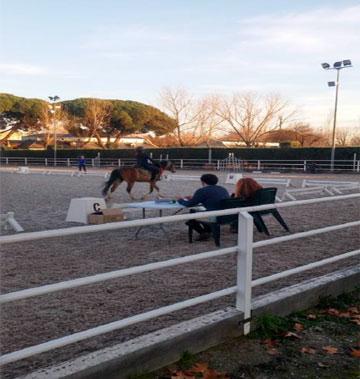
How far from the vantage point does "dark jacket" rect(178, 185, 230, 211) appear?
776 cm

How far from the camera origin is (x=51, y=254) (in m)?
7.18

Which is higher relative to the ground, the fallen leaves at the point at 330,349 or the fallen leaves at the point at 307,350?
the fallen leaves at the point at 307,350

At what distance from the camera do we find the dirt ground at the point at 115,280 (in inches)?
159

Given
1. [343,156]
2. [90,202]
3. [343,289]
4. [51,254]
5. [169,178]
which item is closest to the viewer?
[343,289]

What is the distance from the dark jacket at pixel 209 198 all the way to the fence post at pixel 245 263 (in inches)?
146

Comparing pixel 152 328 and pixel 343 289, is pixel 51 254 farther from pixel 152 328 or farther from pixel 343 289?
pixel 343 289

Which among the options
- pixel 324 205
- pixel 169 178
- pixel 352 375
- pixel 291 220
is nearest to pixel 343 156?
pixel 169 178

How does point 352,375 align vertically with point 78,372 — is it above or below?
below

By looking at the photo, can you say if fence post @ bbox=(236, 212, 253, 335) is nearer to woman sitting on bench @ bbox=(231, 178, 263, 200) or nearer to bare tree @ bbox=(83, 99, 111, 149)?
woman sitting on bench @ bbox=(231, 178, 263, 200)

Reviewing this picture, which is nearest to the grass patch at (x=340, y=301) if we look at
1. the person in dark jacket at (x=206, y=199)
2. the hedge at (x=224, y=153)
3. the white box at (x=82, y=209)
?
the person in dark jacket at (x=206, y=199)

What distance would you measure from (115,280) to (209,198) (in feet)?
8.58

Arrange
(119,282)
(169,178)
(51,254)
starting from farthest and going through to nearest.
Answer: (169,178) < (51,254) < (119,282)

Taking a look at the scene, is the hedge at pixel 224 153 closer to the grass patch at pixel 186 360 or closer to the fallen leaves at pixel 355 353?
the fallen leaves at pixel 355 353

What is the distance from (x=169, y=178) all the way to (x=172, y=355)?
2323 centimetres
